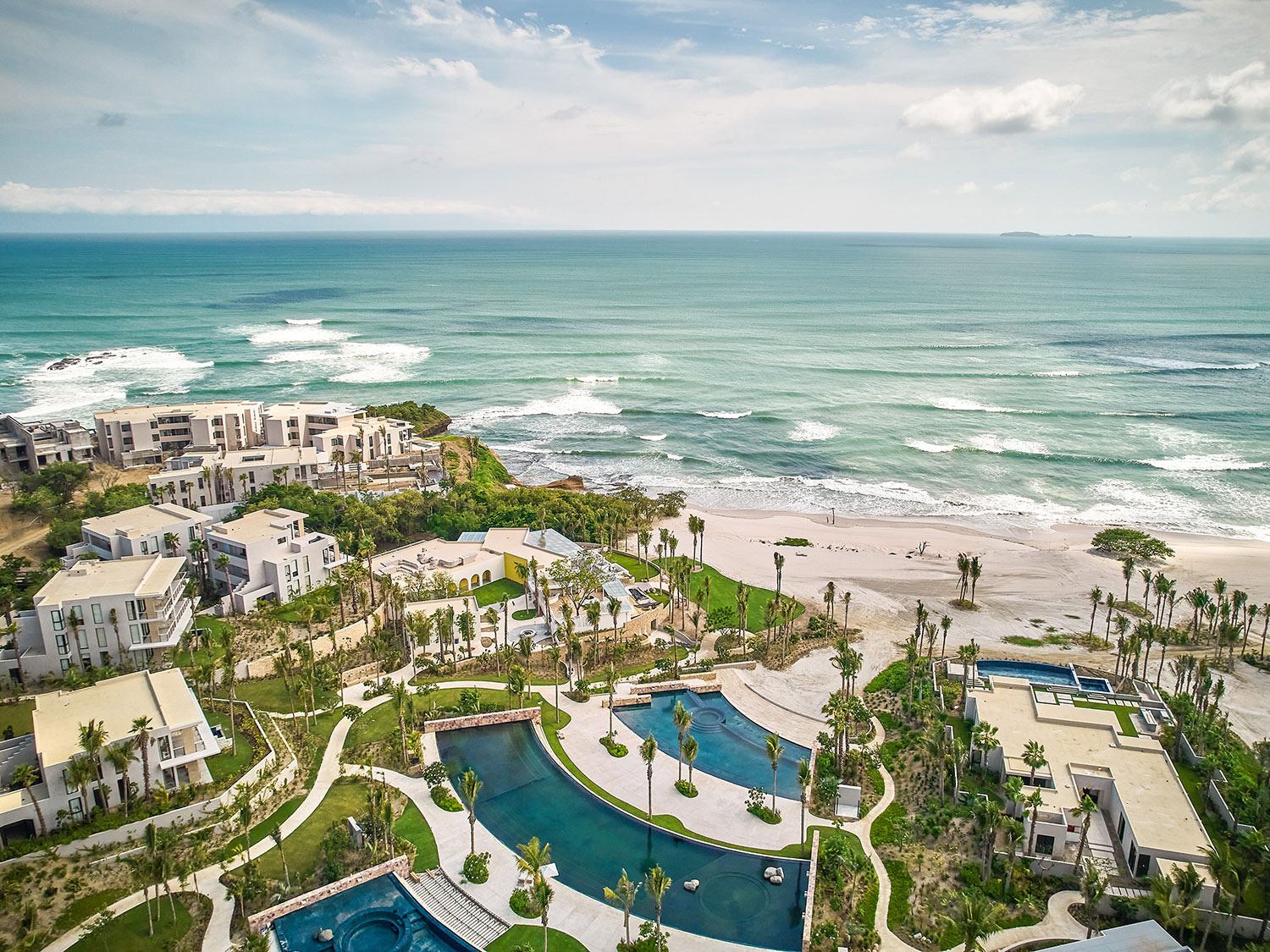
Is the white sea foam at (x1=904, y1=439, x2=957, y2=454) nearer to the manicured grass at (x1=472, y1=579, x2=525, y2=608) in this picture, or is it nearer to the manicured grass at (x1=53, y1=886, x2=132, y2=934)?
the manicured grass at (x1=472, y1=579, x2=525, y2=608)

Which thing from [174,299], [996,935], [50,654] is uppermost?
[174,299]

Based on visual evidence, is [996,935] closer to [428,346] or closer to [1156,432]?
[1156,432]

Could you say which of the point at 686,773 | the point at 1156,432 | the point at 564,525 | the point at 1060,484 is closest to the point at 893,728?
the point at 686,773

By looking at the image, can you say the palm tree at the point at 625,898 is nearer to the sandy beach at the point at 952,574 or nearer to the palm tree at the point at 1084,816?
the palm tree at the point at 1084,816

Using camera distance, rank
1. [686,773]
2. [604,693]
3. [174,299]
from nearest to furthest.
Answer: [686,773] < [604,693] < [174,299]

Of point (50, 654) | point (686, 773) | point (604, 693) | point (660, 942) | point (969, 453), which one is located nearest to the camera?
point (660, 942)

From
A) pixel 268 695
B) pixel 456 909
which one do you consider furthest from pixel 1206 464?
pixel 268 695

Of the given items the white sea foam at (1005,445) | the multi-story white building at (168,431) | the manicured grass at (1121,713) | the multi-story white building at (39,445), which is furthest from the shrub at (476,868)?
the white sea foam at (1005,445)
